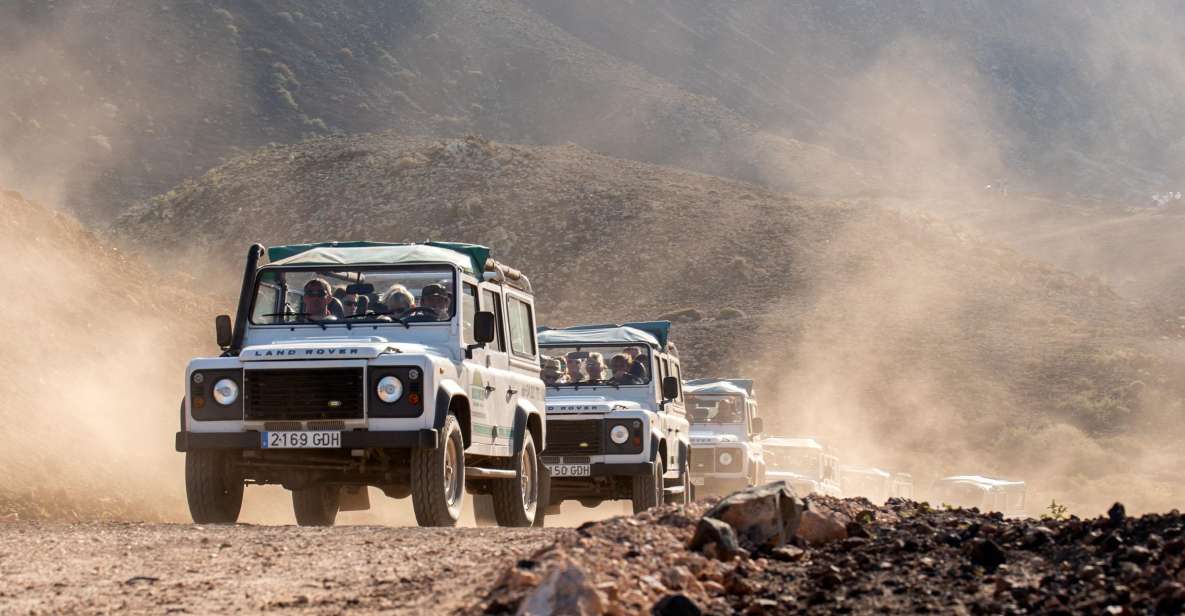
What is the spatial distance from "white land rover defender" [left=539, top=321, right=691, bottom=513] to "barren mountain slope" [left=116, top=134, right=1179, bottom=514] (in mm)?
24467

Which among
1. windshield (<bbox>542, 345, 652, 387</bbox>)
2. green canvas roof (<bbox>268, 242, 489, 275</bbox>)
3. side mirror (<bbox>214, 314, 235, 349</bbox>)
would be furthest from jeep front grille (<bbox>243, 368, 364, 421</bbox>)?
windshield (<bbox>542, 345, 652, 387</bbox>)

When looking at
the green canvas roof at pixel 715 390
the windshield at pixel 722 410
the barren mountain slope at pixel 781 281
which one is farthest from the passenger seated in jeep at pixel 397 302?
the barren mountain slope at pixel 781 281

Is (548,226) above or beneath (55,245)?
above

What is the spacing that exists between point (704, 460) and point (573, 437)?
25.0ft

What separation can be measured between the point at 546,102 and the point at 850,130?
86.8 ft

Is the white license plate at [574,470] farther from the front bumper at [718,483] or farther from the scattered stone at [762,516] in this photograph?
the scattered stone at [762,516]

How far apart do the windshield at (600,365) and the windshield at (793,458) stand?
35.2 feet

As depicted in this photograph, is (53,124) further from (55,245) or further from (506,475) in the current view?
(506,475)

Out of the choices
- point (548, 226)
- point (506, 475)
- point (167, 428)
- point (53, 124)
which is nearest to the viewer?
point (506, 475)

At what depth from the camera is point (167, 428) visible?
2166 cm

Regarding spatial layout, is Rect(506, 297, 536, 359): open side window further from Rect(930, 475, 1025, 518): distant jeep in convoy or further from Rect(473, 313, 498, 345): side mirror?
Rect(930, 475, 1025, 518): distant jeep in convoy

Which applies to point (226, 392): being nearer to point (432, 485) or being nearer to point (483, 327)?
point (432, 485)

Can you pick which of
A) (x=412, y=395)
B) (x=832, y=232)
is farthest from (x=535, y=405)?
(x=832, y=232)

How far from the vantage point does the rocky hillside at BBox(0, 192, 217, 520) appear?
16.5m
